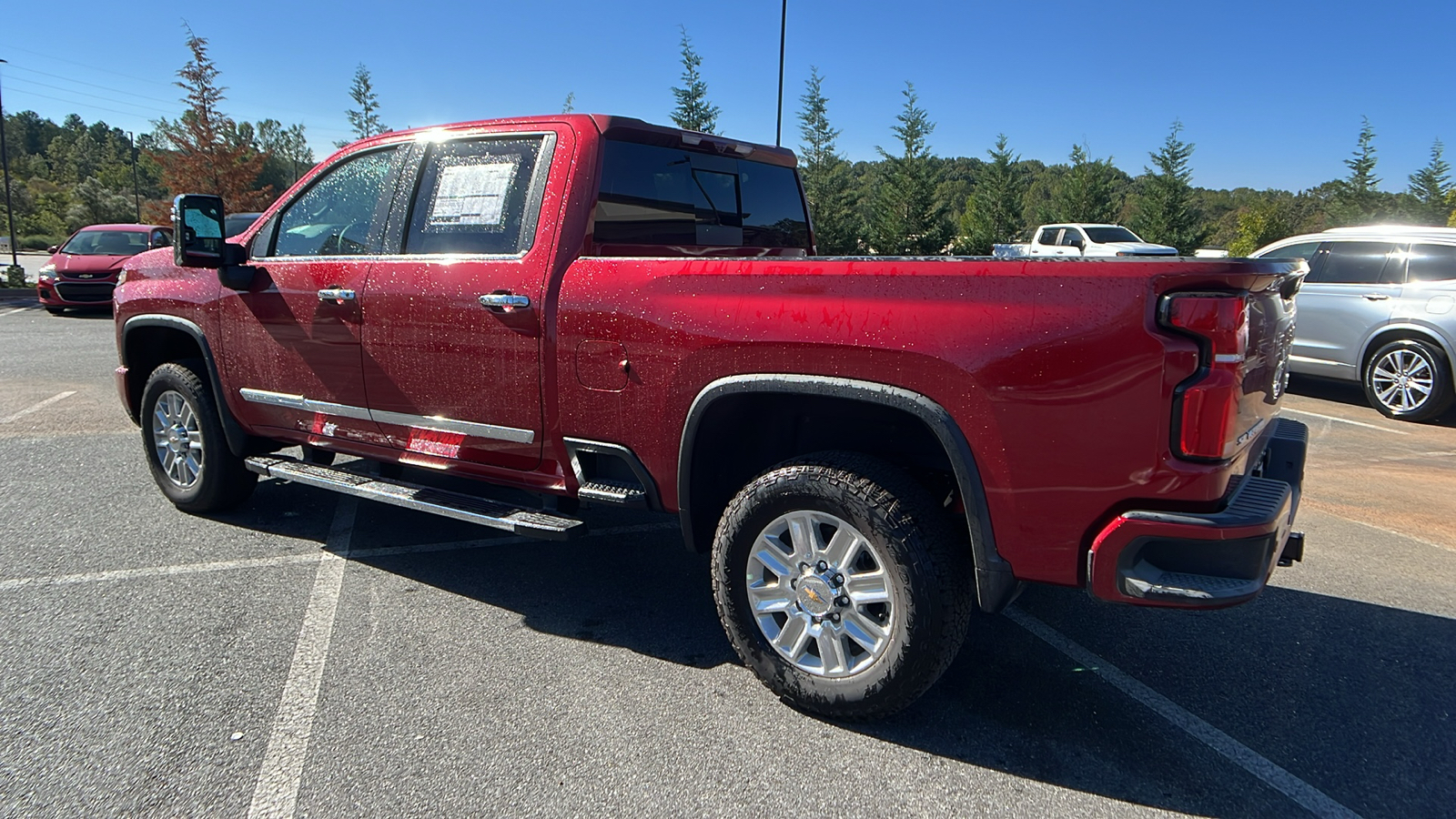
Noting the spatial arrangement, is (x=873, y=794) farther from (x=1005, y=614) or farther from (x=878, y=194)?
(x=878, y=194)

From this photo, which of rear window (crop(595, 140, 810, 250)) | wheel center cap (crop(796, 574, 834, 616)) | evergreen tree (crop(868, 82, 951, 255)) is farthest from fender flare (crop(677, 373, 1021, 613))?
evergreen tree (crop(868, 82, 951, 255))

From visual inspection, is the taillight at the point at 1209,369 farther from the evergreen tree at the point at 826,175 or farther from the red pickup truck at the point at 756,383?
the evergreen tree at the point at 826,175

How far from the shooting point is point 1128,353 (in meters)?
2.35

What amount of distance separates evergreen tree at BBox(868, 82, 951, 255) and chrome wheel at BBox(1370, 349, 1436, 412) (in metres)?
25.2

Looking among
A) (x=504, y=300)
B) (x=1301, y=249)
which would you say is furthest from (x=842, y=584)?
(x=1301, y=249)

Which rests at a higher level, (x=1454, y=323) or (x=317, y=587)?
(x=1454, y=323)

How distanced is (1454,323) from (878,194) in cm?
2859

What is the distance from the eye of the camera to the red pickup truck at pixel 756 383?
2.41 m

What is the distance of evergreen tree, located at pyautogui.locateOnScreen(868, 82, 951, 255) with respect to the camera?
3406cm

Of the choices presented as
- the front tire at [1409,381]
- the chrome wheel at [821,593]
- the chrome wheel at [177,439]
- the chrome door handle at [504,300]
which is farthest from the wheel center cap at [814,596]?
the front tire at [1409,381]

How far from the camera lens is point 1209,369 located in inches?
91.3

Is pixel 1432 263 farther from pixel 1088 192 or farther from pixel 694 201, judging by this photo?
pixel 1088 192

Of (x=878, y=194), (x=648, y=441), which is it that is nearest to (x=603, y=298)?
(x=648, y=441)

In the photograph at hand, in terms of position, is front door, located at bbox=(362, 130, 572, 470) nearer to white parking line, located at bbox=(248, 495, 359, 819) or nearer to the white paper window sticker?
the white paper window sticker
